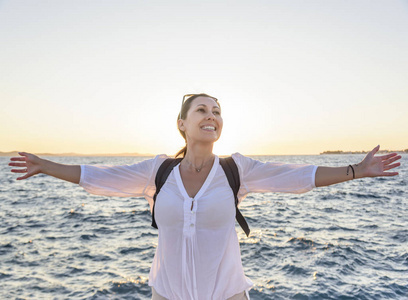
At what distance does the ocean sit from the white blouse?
5.19 meters

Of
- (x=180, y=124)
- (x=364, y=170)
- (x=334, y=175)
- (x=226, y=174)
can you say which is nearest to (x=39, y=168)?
(x=180, y=124)

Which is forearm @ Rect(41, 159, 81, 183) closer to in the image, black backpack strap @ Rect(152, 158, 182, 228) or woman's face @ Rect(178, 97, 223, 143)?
black backpack strap @ Rect(152, 158, 182, 228)

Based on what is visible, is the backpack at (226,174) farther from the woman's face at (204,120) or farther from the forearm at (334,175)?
the forearm at (334,175)

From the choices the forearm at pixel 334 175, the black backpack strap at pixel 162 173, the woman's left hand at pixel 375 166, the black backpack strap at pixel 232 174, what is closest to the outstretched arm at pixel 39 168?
the black backpack strap at pixel 162 173

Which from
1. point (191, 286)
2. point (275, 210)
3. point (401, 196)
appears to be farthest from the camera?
point (401, 196)

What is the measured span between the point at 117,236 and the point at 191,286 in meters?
10.6

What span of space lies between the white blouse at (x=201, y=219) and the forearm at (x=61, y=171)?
0.06 metres

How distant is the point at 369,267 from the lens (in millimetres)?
8891

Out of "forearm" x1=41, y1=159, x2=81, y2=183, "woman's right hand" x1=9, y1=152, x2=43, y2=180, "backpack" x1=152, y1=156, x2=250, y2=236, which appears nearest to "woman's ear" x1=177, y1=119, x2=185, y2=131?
"backpack" x1=152, y1=156, x2=250, y2=236

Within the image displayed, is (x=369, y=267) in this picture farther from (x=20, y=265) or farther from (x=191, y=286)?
(x=20, y=265)

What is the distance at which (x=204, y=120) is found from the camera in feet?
9.95

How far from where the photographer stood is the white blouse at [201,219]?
278cm

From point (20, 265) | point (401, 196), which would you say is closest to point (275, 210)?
point (401, 196)

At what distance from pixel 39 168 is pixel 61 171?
0.58 ft
